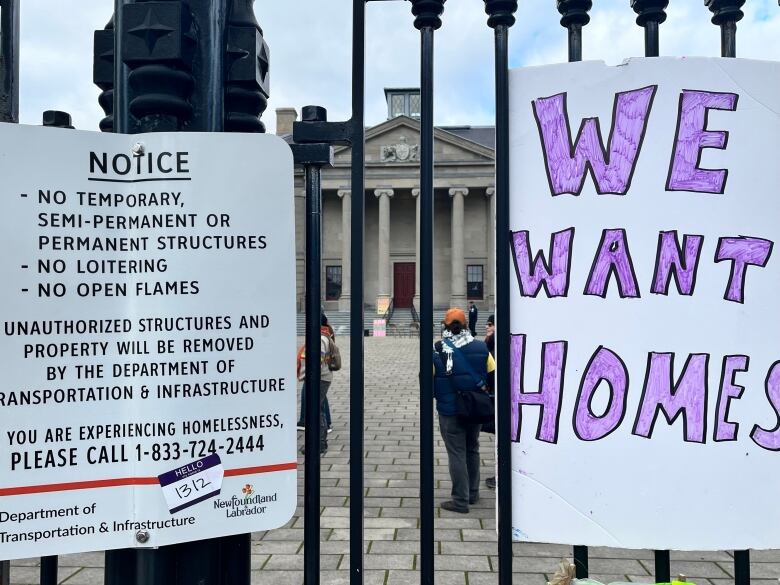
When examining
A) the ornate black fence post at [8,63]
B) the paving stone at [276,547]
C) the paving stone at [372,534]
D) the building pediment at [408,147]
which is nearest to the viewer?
the ornate black fence post at [8,63]

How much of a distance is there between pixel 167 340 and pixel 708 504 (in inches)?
57.9

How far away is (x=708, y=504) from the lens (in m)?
1.55

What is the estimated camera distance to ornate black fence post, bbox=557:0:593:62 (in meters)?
1.61

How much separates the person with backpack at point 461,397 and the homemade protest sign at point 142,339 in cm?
361

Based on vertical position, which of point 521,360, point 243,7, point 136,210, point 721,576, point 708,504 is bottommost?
point 721,576

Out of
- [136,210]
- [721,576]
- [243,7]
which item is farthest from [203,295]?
[721,576]

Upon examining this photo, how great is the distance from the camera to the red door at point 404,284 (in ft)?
144

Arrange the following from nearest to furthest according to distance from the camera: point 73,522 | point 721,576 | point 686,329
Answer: point 73,522
point 686,329
point 721,576

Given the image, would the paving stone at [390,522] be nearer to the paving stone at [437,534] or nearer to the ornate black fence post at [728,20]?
the paving stone at [437,534]

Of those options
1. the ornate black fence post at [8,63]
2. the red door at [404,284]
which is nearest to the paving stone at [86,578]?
the ornate black fence post at [8,63]

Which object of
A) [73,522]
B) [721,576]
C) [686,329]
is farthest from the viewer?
[721,576]

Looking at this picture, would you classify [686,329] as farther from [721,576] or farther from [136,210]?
[721,576]

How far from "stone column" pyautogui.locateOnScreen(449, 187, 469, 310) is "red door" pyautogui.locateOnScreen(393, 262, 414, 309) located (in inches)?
170

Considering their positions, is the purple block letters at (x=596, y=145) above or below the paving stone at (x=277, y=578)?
above
